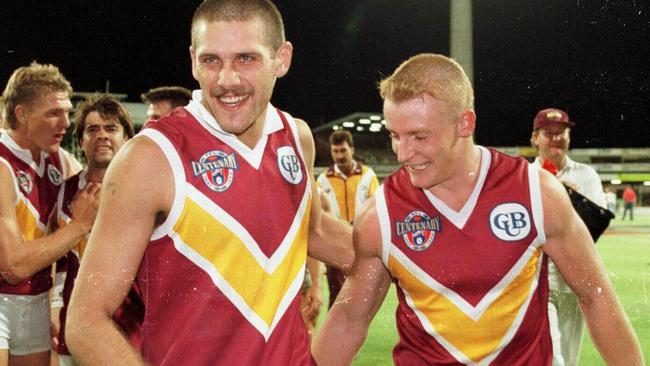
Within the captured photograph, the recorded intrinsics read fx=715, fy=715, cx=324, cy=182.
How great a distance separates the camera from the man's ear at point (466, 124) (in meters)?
2.66

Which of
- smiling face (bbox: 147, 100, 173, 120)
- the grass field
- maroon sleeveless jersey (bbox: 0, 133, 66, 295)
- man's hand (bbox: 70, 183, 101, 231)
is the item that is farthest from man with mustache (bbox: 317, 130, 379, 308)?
man's hand (bbox: 70, 183, 101, 231)

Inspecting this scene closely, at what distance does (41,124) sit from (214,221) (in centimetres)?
249

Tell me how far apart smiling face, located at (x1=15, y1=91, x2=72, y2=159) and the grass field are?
10.9 feet

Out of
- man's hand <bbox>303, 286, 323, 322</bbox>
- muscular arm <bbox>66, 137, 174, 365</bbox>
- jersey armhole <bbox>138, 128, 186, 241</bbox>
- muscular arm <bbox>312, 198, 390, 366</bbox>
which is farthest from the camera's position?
man's hand <bbox>303, 286, 323, 322</bbox>

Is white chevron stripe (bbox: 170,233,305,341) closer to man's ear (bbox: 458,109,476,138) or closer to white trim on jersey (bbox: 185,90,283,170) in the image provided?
white trim on jersey (bbox: 185,90,283,170)

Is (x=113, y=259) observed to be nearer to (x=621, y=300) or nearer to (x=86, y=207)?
(x=86, y=207)

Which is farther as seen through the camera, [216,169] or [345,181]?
[345,181]

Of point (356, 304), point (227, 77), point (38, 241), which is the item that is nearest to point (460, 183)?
point (356, 304)

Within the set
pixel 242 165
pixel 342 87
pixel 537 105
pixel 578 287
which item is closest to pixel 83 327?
pixel 242 165

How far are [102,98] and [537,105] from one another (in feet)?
169

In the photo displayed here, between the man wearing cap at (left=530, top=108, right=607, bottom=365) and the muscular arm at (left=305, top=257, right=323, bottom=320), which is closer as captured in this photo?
the muscular arm at (left=305, top=257, right=323, bottom=320)

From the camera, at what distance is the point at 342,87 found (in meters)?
43.9

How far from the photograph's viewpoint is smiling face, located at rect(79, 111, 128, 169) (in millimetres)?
4094

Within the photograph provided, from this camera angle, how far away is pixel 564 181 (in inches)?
216
